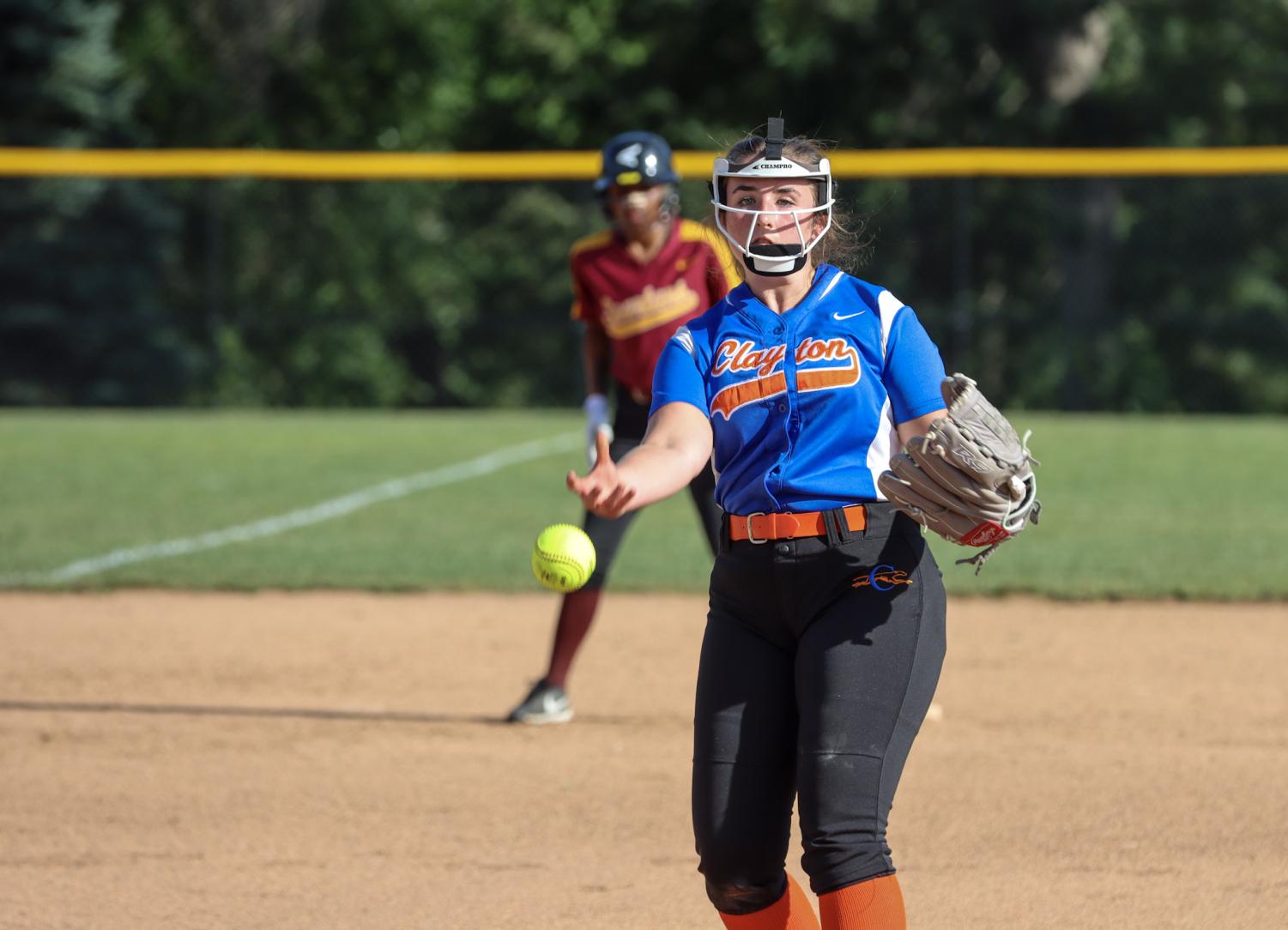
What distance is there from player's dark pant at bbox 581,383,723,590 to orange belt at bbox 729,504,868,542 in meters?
2.76

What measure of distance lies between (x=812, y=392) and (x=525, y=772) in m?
2.80

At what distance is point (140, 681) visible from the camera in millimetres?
7359

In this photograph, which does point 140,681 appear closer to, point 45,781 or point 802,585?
point 45,781

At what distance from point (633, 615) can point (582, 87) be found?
18.0 m

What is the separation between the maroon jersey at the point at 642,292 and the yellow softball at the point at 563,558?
3.16 m

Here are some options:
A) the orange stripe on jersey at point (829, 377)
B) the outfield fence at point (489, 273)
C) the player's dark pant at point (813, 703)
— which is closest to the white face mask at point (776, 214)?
the orange stripe on jersey at point (829, 377)

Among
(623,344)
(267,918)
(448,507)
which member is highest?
(623,344)

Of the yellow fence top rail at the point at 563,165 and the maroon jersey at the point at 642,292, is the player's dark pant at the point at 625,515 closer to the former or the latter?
the maroon jersey at the point at 642,292

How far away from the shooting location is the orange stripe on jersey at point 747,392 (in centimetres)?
341

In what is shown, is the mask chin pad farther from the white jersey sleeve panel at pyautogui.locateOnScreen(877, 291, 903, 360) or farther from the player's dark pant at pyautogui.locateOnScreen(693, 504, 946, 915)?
the player's dark pant at pyautogui.locateOnScreen(693, 504, 946, 915)

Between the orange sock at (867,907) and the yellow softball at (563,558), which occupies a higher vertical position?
the yellow softball at (563,558)

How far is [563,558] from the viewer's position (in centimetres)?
316

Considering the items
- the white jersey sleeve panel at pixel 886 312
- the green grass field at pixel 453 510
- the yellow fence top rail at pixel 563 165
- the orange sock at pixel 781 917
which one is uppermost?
the white jersey sleeve panel at pixel 886 312

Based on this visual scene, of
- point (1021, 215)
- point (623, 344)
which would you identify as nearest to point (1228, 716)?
point (623, 344)
